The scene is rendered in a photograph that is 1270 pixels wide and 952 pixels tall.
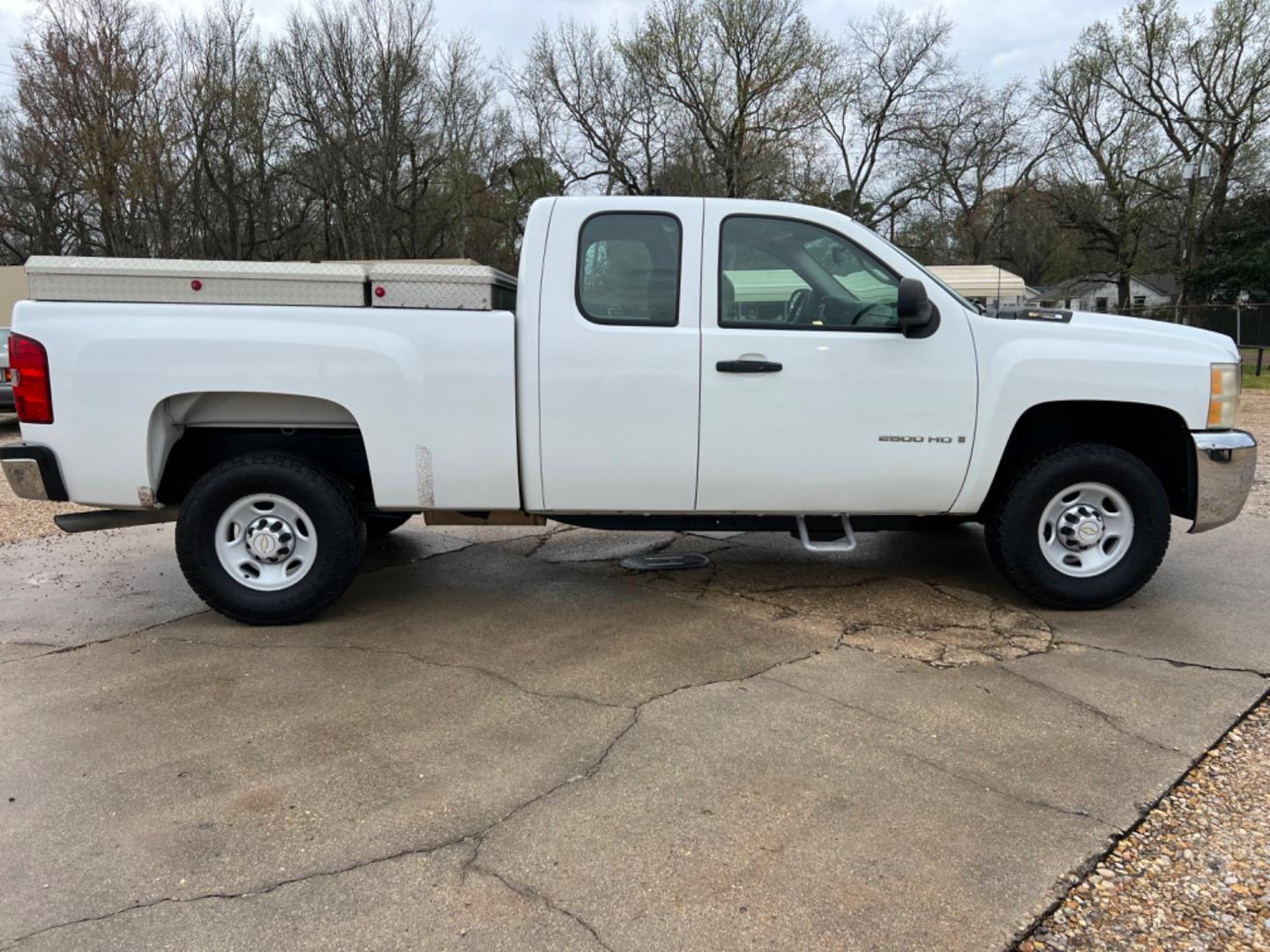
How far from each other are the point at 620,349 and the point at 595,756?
1.93 m

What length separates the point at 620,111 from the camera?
32.8m

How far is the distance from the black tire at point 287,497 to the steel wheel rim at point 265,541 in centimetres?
3

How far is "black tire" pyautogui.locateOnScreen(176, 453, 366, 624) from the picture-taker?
4.20 meters

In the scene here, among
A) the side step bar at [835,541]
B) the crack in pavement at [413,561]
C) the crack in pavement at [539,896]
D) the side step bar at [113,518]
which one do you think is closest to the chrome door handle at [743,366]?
the side step bar at [835,541]

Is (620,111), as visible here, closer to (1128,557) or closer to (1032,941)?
(1128,557)

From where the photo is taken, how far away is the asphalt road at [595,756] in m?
2.30

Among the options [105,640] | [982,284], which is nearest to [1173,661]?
[105,640]

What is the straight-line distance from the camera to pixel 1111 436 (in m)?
4.68

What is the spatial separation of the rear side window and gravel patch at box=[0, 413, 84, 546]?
4.62 metres

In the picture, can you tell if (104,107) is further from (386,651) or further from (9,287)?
(386,651)

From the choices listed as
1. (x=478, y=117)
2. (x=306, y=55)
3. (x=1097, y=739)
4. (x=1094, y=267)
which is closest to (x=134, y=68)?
(x=306, y=55)

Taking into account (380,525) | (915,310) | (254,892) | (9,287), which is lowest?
(254,892)

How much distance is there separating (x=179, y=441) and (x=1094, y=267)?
47.4m

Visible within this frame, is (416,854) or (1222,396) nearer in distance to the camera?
(416,854)
